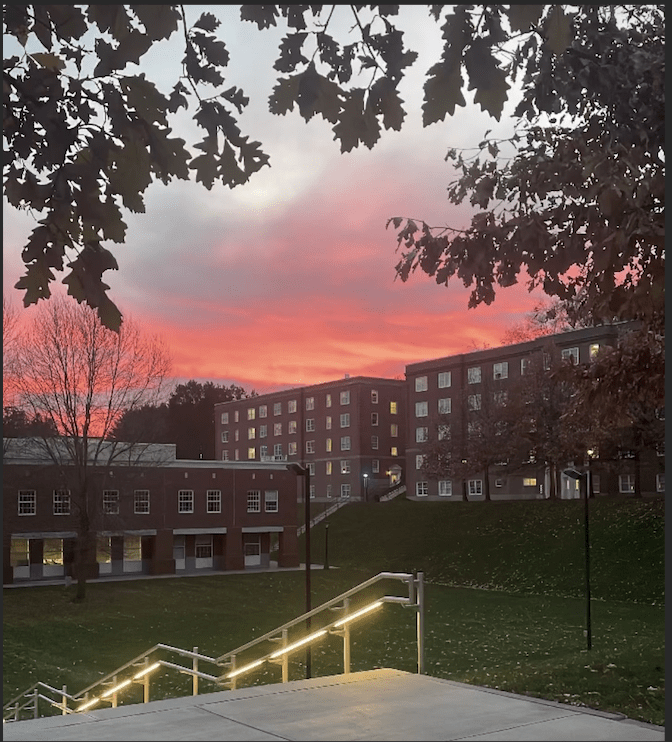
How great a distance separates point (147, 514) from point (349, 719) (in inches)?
1795

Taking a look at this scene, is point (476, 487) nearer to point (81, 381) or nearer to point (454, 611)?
point (454, 611)

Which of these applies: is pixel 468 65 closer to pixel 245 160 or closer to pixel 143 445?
pixel 245 160

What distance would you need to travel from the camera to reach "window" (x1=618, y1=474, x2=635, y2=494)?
191ft

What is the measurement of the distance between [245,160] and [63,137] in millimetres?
969

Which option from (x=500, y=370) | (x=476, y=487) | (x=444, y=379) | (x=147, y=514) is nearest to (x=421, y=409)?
(x=444, y=379)

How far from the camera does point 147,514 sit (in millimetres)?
50531

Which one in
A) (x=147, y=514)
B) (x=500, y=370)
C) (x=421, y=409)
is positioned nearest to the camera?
(x=147, y=514)

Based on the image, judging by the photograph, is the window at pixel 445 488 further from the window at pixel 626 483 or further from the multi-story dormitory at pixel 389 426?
the window at pixel 626 483

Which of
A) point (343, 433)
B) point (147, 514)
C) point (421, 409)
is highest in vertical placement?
point (421, 409)

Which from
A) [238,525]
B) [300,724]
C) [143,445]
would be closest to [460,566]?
[238,525]

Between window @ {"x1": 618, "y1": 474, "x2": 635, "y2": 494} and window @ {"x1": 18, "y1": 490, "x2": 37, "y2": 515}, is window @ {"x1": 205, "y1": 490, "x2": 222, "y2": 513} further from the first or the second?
window @ {"x1": 618, "y1": 474, "x2": 635, "y2": 494}

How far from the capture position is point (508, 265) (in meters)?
10.8

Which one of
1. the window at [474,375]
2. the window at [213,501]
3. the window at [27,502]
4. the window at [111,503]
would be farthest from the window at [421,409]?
the window at [27,502]

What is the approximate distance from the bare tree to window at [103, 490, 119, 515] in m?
2.25
